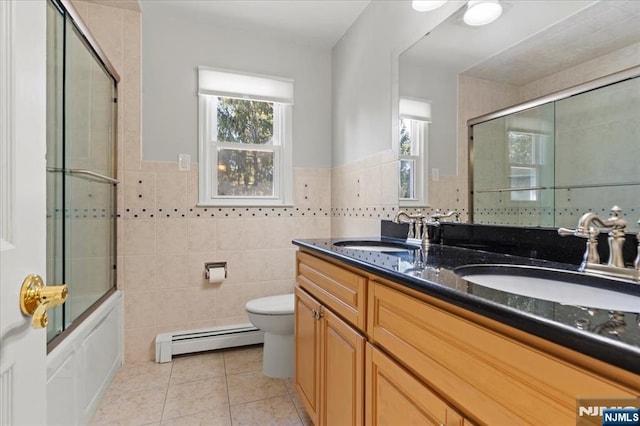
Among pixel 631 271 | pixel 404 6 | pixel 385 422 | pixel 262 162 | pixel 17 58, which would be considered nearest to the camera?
pixel 17 58

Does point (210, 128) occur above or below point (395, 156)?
above

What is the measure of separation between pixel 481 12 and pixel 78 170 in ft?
6.76

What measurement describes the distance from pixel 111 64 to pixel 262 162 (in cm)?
121

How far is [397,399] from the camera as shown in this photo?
0.85 metres

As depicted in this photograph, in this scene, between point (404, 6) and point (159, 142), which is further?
point (159, 142)

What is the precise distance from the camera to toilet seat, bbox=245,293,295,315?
1985mm

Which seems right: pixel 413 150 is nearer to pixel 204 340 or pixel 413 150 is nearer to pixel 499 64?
pixel 499 64

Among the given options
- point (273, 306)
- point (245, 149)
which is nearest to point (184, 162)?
point (245, 149)

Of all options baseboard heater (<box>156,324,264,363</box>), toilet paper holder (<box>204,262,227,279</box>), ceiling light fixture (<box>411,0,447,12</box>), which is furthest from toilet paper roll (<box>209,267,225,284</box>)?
ceiling light fixture (<box>411,0,447,12</box>)

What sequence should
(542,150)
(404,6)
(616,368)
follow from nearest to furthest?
1. (616,368)
2. (542,150)
3. (404,6)

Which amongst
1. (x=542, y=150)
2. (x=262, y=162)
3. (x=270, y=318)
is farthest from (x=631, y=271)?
(x=262, y=162)

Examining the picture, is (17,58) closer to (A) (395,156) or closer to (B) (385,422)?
(B) (385,422)

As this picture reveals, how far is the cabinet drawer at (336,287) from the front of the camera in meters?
1.07

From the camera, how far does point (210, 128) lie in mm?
2512
